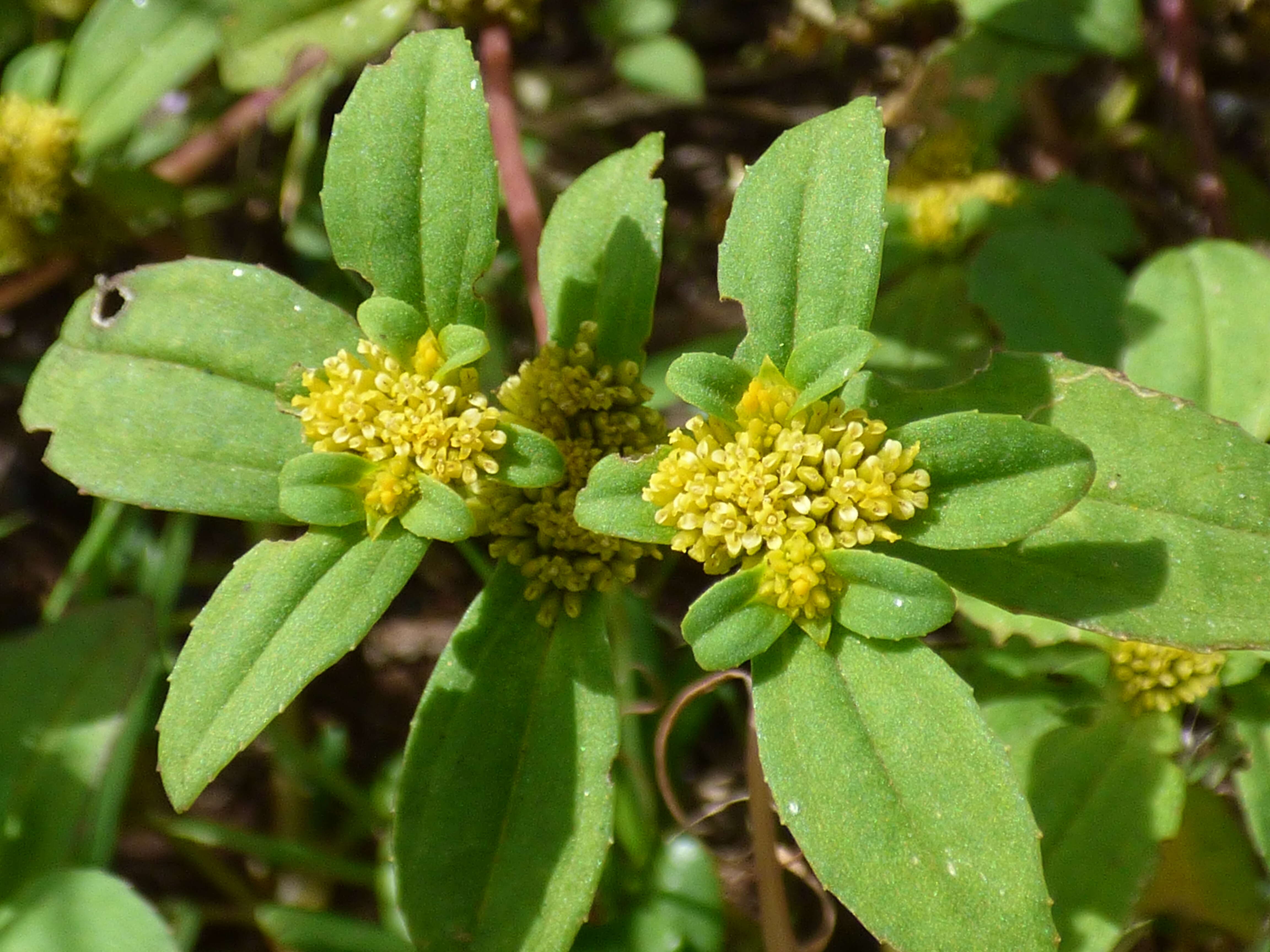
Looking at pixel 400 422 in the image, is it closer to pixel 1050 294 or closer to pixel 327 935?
pixel 327 935

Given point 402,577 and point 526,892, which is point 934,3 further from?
point 526,892

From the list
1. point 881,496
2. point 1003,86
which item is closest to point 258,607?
point 881,496

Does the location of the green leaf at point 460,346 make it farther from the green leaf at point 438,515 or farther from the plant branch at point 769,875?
the plant branch at point 769,875

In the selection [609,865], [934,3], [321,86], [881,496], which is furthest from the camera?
[934,3]

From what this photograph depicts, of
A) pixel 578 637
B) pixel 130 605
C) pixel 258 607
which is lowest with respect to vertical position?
pixel 130 605

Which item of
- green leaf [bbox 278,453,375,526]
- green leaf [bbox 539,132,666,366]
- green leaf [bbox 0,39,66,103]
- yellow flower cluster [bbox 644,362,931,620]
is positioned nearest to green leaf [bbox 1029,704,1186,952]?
yellow flower cluster [bbox 644,362,931,620]

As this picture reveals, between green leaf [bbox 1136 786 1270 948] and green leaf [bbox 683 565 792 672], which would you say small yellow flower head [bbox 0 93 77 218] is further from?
green leaf [bbox 1136 786 1270 948]

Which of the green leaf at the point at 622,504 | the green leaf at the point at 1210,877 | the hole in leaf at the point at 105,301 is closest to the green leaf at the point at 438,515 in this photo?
the green leaf at the point at 622,504
